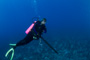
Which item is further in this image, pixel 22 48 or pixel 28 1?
pixel 28 1

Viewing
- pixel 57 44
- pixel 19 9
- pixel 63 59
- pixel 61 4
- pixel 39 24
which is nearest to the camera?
pixel 39 24

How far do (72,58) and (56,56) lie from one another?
1.98m

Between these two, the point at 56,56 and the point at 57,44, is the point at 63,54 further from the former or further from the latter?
the point at 57,44

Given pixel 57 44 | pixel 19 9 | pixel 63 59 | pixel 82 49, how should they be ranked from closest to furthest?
pixel 63 59 < pixel 82 49 < pixel 57 44 < pixel 19 9

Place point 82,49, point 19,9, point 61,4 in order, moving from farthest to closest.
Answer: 1. point 19,9
2. point 61,4
3. point 82,49

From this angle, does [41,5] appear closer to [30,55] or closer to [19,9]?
[19,9]

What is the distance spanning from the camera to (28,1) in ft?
378

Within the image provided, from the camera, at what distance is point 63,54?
17.1 m

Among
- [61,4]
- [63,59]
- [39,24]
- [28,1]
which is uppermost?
[28,1]

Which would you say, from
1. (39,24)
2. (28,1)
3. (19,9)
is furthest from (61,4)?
(39,24)

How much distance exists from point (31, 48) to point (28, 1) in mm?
100755

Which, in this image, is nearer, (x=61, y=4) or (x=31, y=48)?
(x=31, y=48)

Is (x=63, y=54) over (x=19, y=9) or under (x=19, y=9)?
under

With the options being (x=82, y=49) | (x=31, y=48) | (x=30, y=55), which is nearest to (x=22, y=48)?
(x=31, y=48)
